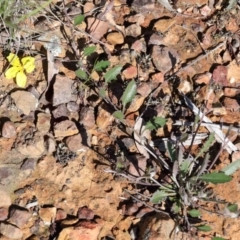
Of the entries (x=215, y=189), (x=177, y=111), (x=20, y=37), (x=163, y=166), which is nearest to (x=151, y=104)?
(x=177, y=111)

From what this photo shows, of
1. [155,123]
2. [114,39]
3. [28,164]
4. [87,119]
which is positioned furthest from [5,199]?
[114,39]

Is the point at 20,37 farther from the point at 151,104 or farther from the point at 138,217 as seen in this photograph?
the point at 138,217

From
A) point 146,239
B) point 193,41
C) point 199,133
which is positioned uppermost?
point 193,41

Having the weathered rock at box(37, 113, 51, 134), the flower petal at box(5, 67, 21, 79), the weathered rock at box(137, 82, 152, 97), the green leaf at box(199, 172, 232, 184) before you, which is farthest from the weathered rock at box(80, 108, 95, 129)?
the green leaf at box(199, 172, 232, 184)

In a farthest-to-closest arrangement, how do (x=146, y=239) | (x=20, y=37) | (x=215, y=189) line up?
(x=20, y=37), (x=215, y=189), (x=146, y=239)

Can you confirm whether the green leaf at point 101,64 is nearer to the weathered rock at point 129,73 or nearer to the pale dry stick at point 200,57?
the weathered rock at point 129,73

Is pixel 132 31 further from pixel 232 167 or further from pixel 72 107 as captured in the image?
pixel 232 167

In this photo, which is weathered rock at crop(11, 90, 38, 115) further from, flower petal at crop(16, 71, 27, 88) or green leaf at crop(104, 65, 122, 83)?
green leaf at crop(104, 65, 122, 83)
